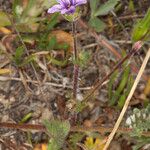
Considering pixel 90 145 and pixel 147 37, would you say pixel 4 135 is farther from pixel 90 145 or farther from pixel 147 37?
pixel 147 37

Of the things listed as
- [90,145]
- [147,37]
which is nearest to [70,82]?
[90,145]

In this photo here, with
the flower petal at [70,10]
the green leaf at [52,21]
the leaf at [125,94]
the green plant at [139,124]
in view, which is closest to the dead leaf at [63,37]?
the green leaf at [52,21]

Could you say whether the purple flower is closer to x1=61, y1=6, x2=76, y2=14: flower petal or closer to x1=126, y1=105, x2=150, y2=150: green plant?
x1=61, y1=6, x2=76, y2=14: flower petal

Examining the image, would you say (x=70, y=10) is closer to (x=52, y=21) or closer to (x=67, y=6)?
(x=67, y=6)

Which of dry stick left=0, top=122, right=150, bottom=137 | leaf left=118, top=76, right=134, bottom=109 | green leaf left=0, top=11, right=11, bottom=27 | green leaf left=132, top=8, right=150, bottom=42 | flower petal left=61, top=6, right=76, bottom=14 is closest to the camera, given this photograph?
flower petal left=61, top=6, right=76, bottom=14

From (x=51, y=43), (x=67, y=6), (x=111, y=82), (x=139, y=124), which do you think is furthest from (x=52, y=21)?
(x=139, y=124)

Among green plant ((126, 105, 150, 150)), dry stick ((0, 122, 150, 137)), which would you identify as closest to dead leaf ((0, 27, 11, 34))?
dry stick ((0, 122, 150, 137))

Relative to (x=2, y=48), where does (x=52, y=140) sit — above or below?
below

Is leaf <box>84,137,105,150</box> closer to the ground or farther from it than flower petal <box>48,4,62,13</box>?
closer to the ground

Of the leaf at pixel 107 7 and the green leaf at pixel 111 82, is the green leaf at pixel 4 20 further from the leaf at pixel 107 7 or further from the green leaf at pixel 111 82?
the green leaf at pixel 111 82
